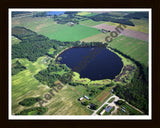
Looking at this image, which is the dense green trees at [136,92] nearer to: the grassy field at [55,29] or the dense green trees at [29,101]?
the dense green trees at [29,101]

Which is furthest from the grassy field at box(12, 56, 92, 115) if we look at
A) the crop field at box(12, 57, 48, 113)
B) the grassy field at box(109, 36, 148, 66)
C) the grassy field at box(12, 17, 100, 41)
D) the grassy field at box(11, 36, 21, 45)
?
the grassy field at box(12, 17, 100, 41)

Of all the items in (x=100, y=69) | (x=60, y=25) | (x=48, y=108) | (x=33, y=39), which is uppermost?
(x=60, y=25)

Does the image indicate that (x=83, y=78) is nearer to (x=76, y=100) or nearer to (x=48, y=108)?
(x=76, y=100)

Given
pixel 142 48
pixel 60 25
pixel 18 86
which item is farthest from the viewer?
pixel 60 25

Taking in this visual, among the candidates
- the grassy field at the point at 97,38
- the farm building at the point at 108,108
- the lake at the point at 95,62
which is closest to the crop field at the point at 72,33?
the grassy field at the point at 97,38

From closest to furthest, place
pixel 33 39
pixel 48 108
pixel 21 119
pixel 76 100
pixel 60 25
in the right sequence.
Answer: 1. pixel 21 119
2. pixel 48 108
3. pixel 76 100
4. pixel 33 39
5. pixel 60 25

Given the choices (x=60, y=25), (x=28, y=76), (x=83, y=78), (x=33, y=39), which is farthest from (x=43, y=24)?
(x=83, y=78)

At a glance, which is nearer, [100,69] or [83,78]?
[83,78]
